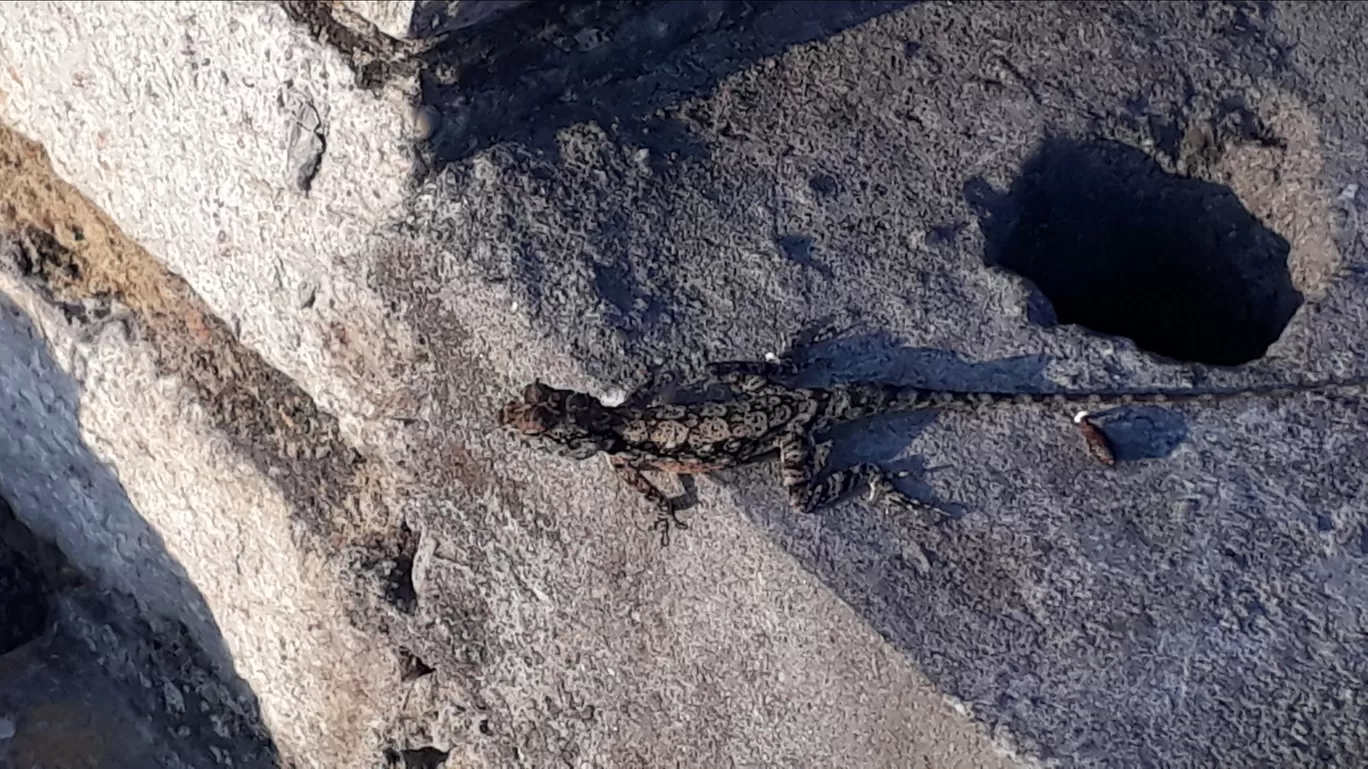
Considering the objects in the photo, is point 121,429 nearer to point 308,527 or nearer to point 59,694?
point 308,527

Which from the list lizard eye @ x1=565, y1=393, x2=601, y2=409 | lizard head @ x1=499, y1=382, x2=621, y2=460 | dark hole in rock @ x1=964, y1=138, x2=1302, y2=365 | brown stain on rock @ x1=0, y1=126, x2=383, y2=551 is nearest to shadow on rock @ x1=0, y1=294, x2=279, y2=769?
brown stain on rock @ x1=0, y1=126, x2=383, y2=551

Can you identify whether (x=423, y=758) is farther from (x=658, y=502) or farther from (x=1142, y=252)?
(x=1142, y=252)

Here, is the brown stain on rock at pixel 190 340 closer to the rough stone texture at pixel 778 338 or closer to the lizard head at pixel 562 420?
the rough stone texture at pixel 778 338

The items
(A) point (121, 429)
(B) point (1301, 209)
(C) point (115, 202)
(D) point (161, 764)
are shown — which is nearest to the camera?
(B) point (1301, 209)

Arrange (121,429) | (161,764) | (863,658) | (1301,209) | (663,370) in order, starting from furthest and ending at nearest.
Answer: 1. (161,764)
2. (121,429)
3. (1301,209)
4. (663,370)
5. (863,658)

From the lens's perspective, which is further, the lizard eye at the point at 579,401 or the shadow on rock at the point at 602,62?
the shadow on rock at the point at 602,62

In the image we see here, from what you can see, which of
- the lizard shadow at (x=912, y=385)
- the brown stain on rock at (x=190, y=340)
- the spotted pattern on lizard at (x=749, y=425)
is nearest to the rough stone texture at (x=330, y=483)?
the brown stain on rock at (x=190, y=340)

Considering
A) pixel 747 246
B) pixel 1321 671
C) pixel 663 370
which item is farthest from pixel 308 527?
pixel 1321 671
